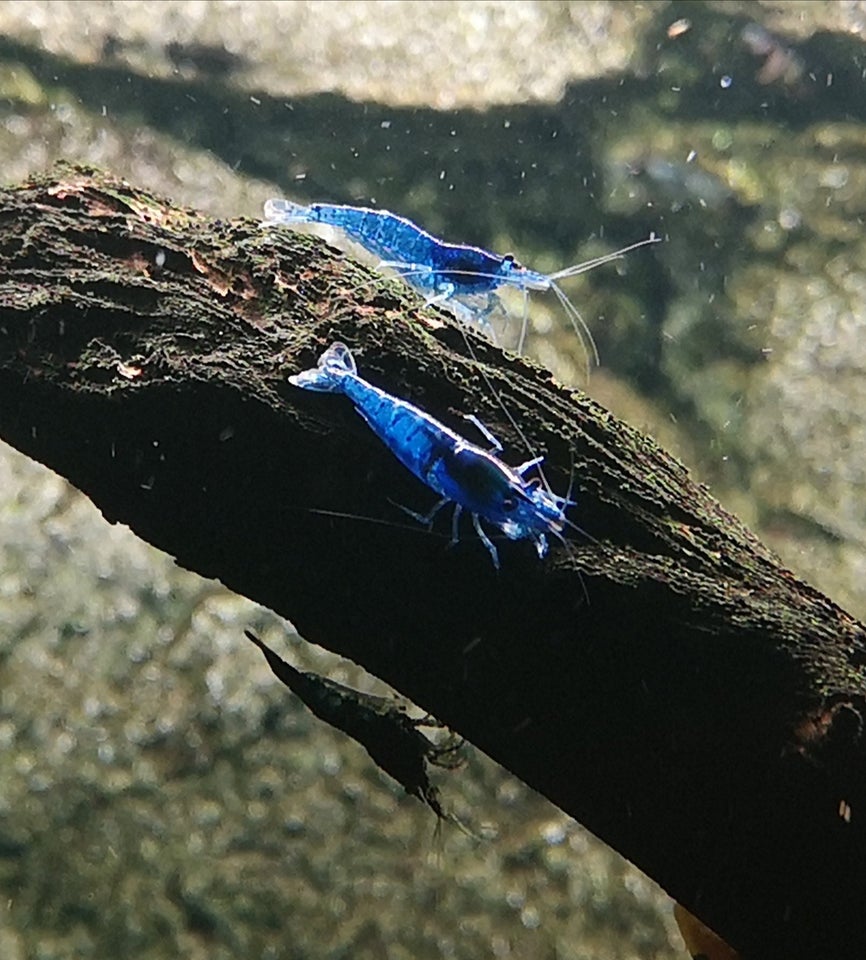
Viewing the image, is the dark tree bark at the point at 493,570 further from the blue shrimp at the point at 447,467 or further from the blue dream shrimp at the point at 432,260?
the blue dream shrimp at the point at 432,260

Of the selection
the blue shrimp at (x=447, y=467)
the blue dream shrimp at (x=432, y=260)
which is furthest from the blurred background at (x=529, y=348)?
the blue shrimp at (x=447, y=467)

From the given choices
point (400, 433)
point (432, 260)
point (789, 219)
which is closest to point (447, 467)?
point (400, 433)

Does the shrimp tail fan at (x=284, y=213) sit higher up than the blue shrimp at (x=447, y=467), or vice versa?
the blue shrimp at (x=447, y=467)

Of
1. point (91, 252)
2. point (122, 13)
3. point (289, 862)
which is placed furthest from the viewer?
point (122, 13)

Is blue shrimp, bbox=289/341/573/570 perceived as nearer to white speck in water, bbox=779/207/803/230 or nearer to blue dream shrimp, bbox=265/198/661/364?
blue dream shrimp, bbox=265/198/661/364

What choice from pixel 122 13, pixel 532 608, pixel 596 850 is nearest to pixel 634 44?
pixel 122 13

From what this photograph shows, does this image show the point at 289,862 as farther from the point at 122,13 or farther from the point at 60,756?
the point at 122,13
